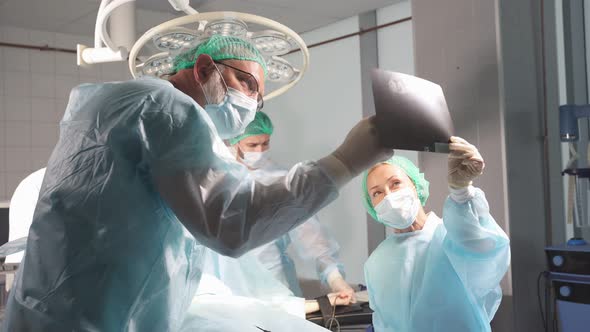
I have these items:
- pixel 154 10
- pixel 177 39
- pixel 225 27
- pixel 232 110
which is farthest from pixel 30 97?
pixel 232 110

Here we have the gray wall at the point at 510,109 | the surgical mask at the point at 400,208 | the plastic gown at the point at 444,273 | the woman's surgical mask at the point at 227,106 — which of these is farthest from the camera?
the gray wall at the point at 510,109

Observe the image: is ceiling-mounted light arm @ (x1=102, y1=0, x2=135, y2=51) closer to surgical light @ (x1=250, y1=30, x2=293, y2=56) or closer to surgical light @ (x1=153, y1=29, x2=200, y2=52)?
surgical light @ (x1=153, y1=29, x2=200, y2=52)

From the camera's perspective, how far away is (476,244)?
1.66 metres

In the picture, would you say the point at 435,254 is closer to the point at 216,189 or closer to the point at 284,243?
the point at 216,189

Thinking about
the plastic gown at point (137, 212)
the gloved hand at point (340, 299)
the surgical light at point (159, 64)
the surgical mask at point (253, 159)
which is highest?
the surgical light at point (159, 64)

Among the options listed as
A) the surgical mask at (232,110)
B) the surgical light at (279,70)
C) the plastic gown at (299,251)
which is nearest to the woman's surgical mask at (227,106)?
the surgical mask at (232,110)

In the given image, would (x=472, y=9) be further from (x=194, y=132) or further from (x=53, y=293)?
(x=53, y=293)

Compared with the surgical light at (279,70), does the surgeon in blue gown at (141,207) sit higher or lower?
lower

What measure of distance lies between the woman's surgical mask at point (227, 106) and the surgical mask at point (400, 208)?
763 millimetres

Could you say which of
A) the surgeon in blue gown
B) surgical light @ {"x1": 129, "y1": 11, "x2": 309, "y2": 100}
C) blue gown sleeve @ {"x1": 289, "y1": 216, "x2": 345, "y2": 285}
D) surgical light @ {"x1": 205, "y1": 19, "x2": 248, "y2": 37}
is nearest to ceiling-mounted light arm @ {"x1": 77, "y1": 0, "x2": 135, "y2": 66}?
surgical light @ {"x1": 129, "y1": 11, "x2": 309, "y2": 100}

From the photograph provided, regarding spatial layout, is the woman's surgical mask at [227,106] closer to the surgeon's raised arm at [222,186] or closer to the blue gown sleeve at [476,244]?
the surgeon's raised arm at [222,186]

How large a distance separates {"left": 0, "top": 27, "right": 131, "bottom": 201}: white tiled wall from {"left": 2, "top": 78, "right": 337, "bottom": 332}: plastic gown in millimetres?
→ 3629

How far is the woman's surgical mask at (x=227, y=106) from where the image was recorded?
54.8 inches

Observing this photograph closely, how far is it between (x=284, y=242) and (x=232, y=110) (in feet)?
6.64
